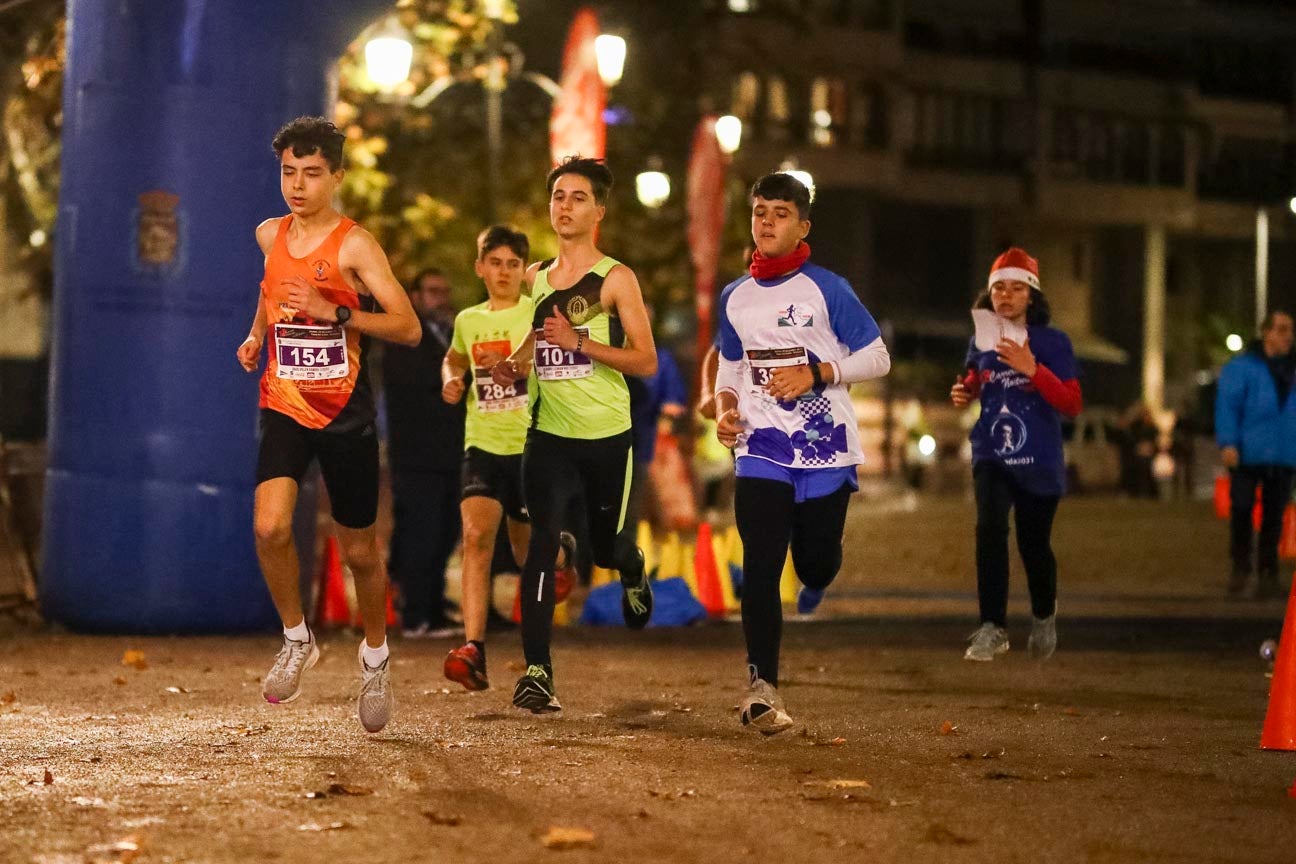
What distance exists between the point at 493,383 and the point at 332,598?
3.63m

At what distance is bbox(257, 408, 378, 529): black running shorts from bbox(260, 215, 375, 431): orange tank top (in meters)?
0.04

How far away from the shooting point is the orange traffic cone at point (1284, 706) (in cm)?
839

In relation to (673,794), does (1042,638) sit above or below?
above

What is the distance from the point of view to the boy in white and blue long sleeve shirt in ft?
29.1

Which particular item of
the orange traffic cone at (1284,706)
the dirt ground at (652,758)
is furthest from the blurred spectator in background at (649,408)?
the orange traffic cone at (1284,706)

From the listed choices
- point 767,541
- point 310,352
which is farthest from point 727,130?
point 310,352

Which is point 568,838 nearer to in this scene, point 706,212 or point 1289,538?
point 1289,538

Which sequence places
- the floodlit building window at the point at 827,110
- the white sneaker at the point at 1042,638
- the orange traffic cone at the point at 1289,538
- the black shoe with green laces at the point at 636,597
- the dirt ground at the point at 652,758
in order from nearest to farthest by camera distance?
the dirt ground at the point at 652,758 → the black shoe with green laces at the point at 636,597 → the white sneaker at the point at 1042,638 → the orange traffic cone at the point at 1289,538 → the floodlit building window at the point at 827,110

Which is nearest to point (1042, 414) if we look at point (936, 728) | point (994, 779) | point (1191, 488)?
point (936, 728)

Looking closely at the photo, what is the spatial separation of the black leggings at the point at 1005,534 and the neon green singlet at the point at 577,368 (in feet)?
9.39

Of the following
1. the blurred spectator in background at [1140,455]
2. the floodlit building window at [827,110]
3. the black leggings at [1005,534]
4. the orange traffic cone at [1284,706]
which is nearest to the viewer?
the orange traffic cone at [1284,706]

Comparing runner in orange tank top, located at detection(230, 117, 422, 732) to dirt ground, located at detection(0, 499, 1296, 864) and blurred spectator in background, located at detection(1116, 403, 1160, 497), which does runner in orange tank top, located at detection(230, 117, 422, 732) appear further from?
blurred spectator in background, located at detection(1116, 403, 1160, 497)

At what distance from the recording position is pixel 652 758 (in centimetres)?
797

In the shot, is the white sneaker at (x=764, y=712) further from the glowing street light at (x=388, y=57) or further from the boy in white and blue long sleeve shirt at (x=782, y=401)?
the glowing street light at (x=388, y=57)
